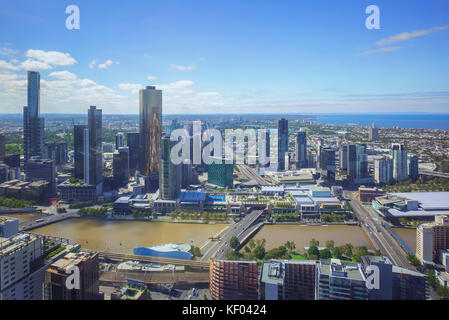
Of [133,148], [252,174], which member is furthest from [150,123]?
[252,174]

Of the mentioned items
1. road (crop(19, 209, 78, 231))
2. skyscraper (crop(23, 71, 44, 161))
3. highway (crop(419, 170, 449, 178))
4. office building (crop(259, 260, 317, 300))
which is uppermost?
skyscraper (crop(23, 71, 44, 161))

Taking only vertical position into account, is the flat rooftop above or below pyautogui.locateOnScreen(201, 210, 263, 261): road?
above

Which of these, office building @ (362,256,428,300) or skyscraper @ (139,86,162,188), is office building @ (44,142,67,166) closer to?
skyscraper @ (139,86,162,188)

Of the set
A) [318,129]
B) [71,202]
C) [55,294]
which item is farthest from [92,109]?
[318,129]

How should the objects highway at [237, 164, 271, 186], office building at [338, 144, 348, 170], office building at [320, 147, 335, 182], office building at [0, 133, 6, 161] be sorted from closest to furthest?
office building at [0, 133, 6, 161], office building at [320, 147, 335, 182], highway at [237, 164, 271, 186], office building at [338, 144, 348, 170]

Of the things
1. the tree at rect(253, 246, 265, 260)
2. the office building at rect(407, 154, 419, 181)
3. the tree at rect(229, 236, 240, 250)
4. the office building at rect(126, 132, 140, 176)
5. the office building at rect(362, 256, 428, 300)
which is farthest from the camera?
the office building at rect(126, 132, 140, 176)

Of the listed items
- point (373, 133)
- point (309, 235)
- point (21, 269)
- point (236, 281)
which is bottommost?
point (309, 235)

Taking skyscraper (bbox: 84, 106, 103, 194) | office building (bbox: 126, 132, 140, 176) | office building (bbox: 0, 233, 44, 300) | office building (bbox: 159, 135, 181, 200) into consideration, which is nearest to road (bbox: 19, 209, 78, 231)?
skyscraper (bbox: 84, 106, 103, 194)

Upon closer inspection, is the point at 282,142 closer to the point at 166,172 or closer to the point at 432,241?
the point at 166,172
